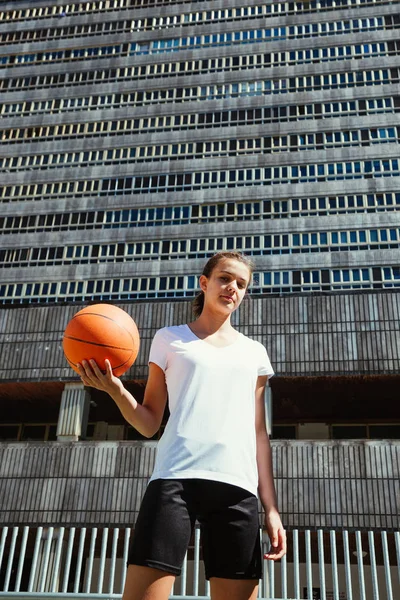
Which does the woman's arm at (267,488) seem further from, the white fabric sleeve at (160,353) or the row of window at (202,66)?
the row of window at (202,66)

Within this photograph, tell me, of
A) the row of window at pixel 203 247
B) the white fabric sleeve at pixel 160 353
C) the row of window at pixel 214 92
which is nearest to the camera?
the white fabric sleeve at pixel 160 353

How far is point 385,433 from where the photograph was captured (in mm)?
27906

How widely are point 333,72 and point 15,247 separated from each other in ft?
111

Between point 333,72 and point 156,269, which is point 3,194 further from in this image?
point 333,72

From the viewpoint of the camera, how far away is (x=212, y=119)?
55062 millimetres

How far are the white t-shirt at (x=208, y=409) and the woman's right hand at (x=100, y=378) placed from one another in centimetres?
29

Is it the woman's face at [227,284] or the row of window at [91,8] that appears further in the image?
the row of window at [91,8]

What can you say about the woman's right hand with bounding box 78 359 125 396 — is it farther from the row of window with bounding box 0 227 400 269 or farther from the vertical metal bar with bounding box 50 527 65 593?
the row of window with bounding box 0 227 400 269

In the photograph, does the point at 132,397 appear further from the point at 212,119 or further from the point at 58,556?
the point at 212,119

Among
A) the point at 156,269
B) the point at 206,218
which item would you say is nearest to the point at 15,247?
the point at 156,269

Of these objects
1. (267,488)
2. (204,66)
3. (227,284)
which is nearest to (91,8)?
(204,66)

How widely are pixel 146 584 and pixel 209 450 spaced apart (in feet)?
2.40

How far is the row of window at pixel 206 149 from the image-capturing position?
5169 cm

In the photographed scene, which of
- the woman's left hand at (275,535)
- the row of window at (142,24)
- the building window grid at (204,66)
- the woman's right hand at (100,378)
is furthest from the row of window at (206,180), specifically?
the woman's left hand at (275,535)
